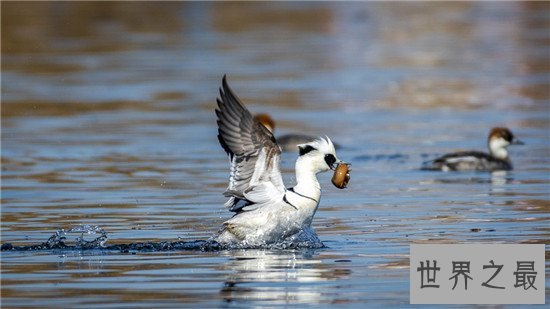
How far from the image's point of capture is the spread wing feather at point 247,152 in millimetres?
10672

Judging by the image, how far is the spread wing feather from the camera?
10.7 metres

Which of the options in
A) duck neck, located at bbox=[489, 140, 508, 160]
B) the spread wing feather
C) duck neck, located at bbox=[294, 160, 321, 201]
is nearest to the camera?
the spread wing feather

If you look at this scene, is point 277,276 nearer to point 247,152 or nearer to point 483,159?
point 247,152

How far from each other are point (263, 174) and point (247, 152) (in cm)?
22

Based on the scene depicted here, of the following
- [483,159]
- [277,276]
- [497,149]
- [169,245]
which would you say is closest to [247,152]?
[169,245]

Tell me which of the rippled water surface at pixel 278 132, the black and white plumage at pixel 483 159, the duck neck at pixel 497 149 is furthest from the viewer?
the duck neck at pixel 497 149

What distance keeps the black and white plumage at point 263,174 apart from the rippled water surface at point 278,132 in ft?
0.93

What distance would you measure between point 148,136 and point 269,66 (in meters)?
12.6

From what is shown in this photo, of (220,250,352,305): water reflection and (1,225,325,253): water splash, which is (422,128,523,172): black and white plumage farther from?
(220,250,352,305): water reflection

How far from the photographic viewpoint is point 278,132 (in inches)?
824

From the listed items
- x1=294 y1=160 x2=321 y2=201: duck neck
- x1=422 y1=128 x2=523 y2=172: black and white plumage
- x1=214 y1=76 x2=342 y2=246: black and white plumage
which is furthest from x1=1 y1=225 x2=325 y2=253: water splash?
x1=422 y1=128 x2=523 y2=172: black and white plumage

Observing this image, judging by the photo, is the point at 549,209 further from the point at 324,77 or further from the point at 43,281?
the point at 324,77

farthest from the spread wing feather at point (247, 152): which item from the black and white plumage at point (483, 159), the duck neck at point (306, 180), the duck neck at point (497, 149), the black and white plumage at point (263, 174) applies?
the duck neck at point (497, 149)

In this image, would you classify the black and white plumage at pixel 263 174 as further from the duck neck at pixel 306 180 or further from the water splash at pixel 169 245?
the water splash at pixel 169 245
